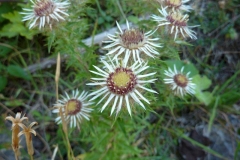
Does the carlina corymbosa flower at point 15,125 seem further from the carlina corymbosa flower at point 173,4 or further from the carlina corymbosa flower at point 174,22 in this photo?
the carlina corymbosa flower at point 173,4

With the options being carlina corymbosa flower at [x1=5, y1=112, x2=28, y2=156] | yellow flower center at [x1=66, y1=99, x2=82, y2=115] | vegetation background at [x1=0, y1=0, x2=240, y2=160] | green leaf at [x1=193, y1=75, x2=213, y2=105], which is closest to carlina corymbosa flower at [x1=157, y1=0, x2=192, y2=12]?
vegetation background at [x1=0, y1=0, x2=240, y2=160]

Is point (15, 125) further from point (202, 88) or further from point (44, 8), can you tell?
point (202, 88)

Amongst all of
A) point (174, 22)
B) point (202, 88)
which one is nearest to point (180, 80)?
point (174, 22)

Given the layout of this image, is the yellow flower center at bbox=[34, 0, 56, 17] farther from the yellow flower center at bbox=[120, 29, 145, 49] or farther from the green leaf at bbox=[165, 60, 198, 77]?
the green leaf at bbox=[165, 60, 198, 77]

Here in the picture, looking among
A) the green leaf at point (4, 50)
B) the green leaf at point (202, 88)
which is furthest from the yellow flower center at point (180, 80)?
the green leaf at point (4, 50)

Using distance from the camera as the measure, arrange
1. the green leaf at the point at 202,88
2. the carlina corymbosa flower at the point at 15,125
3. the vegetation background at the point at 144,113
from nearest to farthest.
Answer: the carlina corymbosa flower at the point at 15,125, the vegetation background at the point at 144,113, the green leaf at the point at 202,88

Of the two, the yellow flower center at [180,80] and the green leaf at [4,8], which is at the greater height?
the green leaf at [4,8]
